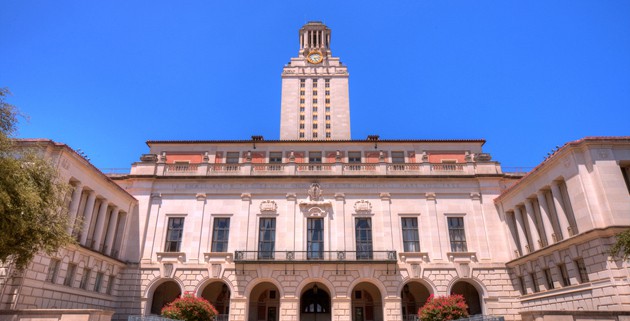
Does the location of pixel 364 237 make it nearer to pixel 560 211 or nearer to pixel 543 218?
pixel 543 218

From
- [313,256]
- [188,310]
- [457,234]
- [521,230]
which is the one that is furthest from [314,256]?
[521,230]

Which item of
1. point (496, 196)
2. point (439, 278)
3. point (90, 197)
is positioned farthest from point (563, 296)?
point (90, 197)

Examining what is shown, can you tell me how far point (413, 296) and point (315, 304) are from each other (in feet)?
27.2

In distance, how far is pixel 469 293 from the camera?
108 feet

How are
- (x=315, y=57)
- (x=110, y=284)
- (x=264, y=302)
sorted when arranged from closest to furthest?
(x=110, y=284)
(x=264, y=302)
(x=315, y=57)

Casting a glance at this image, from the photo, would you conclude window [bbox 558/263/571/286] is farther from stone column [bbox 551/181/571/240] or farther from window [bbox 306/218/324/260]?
window [bbox 306/218/324/260]

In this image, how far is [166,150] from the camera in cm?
3988

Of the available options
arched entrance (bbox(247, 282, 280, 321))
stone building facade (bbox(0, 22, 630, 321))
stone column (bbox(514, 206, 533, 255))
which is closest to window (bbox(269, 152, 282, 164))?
stone building facade (bbox(0, 22, 630, 321))

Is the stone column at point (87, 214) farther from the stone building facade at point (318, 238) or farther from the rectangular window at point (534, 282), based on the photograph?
the rectangular window at point (534, 282)

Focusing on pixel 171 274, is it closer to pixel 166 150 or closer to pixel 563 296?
pixel 166 150

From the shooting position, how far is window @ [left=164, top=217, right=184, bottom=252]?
3222 cm

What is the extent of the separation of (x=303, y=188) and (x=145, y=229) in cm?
1345

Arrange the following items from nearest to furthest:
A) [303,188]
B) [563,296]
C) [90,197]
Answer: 1. [563,296]
2. [90,197]
3. [303,188]

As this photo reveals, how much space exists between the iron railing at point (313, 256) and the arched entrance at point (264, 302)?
3721mm
